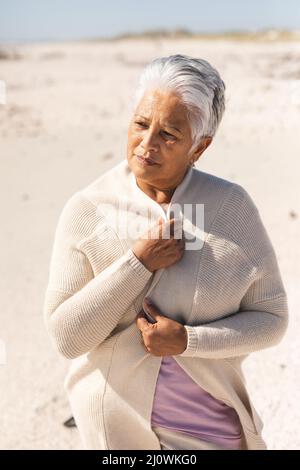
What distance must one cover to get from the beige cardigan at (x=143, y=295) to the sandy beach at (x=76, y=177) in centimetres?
39

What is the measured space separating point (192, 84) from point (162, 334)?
668 millimetres

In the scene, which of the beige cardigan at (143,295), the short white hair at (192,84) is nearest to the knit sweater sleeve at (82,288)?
the beige cardigan at (143,295)

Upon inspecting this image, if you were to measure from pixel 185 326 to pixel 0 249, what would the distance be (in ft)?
13.3

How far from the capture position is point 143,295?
6.28ft

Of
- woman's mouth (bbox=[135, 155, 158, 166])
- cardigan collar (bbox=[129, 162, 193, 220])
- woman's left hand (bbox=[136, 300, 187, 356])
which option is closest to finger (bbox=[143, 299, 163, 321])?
woman's left hand (bbox=[136, 300, 187, 356])

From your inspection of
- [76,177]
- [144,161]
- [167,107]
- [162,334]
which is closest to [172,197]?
[144,161]

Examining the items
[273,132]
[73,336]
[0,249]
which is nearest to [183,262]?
[73,336]

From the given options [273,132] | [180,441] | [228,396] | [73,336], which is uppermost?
[73,336]

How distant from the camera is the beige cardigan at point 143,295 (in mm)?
1884

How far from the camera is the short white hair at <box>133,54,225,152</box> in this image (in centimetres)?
179

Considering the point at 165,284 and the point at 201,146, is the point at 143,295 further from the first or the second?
the point at 201,146

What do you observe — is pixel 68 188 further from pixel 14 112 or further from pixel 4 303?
pixel 14 112

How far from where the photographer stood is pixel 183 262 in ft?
6.29

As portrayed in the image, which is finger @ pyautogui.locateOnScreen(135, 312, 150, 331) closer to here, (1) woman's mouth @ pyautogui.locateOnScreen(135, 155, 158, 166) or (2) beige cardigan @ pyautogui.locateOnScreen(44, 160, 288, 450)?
(2) beige cardigan @ pyautogui.locateOnScreen(44, 160, 288, 450)
